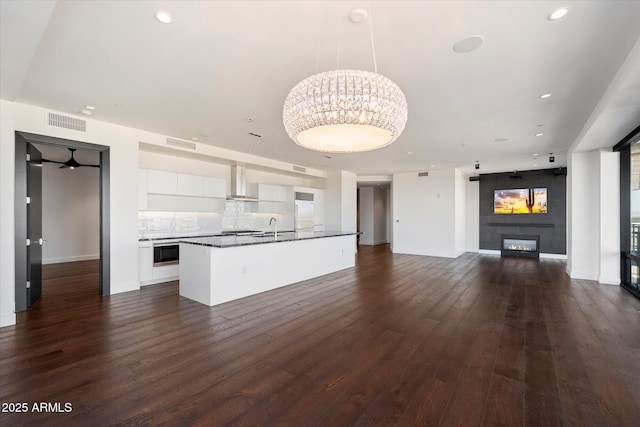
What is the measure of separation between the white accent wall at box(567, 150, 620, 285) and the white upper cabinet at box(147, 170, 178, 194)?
841 cm

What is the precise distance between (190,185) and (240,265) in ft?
9.19

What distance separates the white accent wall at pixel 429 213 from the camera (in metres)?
9.12

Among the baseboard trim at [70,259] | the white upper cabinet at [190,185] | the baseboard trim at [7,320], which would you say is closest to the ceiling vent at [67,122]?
the white upper cabinet at [190,185]

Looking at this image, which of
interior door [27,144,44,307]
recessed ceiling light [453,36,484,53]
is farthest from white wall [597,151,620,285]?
interior door [27,144,44,307]

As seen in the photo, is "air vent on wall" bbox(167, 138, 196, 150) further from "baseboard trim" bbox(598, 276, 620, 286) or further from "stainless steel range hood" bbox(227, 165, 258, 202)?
"baseboard trim" bbox(598, 276, 620, 286)

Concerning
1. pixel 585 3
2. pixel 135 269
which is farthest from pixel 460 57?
pixel 135 269

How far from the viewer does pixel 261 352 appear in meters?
2.72

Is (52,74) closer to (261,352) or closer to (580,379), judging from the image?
(261,352)

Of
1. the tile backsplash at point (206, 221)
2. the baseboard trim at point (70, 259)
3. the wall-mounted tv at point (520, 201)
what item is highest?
the wall-mounted tv at point (520, 201)

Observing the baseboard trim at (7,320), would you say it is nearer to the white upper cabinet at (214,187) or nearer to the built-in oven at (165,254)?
the built-in oven at (165,254)

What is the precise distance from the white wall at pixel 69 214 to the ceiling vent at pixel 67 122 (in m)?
4.70

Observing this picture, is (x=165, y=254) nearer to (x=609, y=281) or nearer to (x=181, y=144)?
(x=181, y=144)

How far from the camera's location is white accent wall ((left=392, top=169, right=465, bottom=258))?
9.12 meters

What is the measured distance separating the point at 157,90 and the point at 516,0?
372 centimetres
